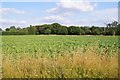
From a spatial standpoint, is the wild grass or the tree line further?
the tree line

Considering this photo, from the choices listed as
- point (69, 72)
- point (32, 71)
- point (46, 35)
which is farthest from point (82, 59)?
point (46, 35)

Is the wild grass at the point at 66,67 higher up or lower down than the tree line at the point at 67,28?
lower down

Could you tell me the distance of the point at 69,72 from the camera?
574 cm

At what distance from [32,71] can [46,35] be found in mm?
27356

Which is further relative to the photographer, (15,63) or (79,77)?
(15,63)

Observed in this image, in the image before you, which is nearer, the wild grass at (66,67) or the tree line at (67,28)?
the wild grass at (66,67)

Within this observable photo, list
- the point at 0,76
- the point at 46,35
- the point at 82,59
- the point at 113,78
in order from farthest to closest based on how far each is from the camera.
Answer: the point at 46,35 → the point at 82,59 → the point at 0,76 → the point at 113,78

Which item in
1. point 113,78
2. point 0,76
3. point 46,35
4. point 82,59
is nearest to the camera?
point 113,78

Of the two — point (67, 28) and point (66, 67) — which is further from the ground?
point (67, 28)

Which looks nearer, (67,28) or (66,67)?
(66,67)

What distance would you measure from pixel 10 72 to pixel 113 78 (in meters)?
2.54

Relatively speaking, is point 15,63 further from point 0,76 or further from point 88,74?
point 88,74

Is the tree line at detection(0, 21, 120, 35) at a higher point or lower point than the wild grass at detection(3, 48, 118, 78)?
higher

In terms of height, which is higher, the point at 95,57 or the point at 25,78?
the point at 95,57
